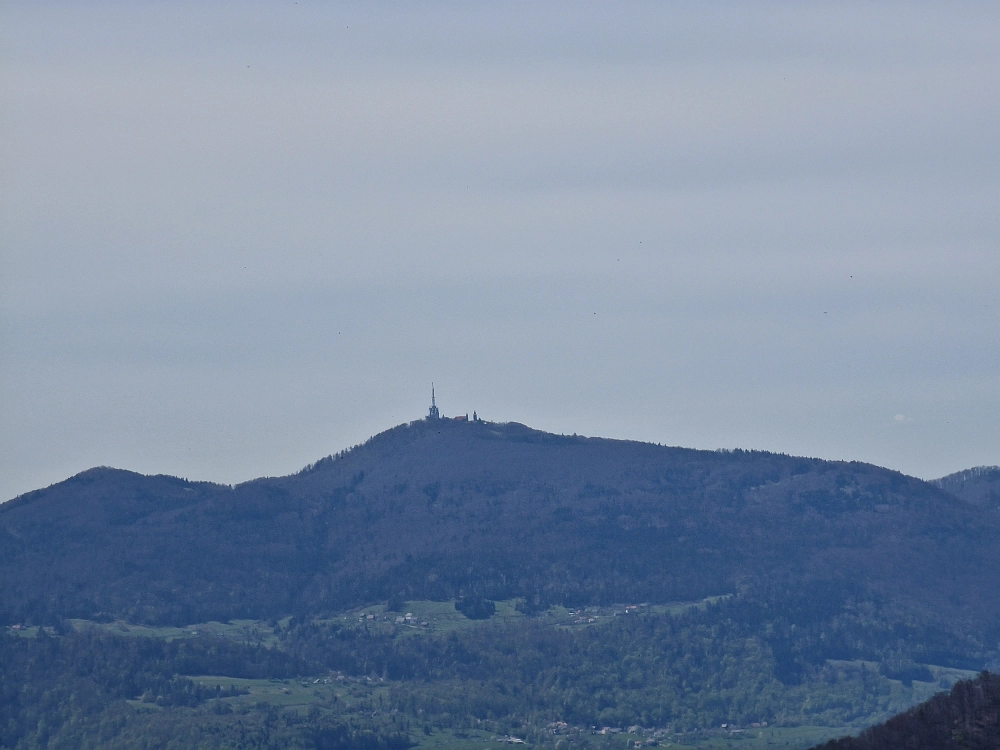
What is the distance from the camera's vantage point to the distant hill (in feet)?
528

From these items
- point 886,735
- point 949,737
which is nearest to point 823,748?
point 886,735

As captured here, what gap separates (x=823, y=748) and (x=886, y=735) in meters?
9.80

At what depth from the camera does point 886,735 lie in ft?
578

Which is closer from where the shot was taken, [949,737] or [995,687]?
[949,737]

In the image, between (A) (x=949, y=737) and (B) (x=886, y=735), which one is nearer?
(A) (x=949, y=737)

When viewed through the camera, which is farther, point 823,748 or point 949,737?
point 823,748

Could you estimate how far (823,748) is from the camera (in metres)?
185

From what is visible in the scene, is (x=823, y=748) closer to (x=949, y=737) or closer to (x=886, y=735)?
(x=886, y=735)

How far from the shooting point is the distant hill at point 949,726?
6339 inches

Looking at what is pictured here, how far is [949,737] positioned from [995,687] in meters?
19.4

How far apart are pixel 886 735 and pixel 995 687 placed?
12728 mm

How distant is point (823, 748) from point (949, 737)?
2189 centimetres

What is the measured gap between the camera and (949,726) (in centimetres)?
16825

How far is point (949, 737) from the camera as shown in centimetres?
16438
